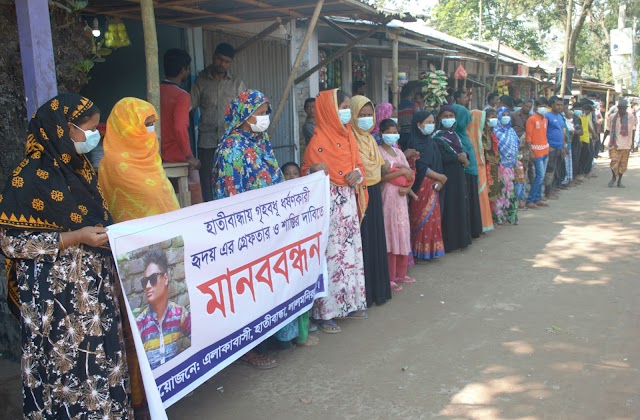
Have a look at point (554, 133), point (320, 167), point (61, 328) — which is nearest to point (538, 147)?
point (554, 133)

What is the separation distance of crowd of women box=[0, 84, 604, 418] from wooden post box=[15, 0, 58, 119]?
1.30 feet

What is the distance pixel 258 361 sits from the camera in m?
3.72

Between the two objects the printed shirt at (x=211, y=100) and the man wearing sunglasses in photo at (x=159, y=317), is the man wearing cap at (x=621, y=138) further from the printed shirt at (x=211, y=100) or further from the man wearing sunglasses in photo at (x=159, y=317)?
the man wearing sunglasses in photo at (x=159, y=317)

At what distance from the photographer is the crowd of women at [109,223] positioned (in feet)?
7.84

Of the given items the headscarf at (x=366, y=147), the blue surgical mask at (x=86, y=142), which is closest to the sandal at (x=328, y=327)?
the headscarf at (x=366, y=147)

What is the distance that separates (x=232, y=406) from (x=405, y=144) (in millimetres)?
3687

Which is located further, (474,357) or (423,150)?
(423,150)

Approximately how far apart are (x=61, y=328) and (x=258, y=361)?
1.55m

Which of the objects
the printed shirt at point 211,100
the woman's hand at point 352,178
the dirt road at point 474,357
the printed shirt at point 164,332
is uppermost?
the printed shirt at point 211,100

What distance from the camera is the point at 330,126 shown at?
4402 millimetres

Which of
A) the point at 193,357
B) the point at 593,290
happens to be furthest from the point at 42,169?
the point at 593,290

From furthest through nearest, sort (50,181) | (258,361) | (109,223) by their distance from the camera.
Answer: (258,361), (109,223), (50,181)

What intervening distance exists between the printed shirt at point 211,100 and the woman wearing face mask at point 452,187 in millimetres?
2422

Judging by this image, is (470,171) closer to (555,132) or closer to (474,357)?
(474,357)
